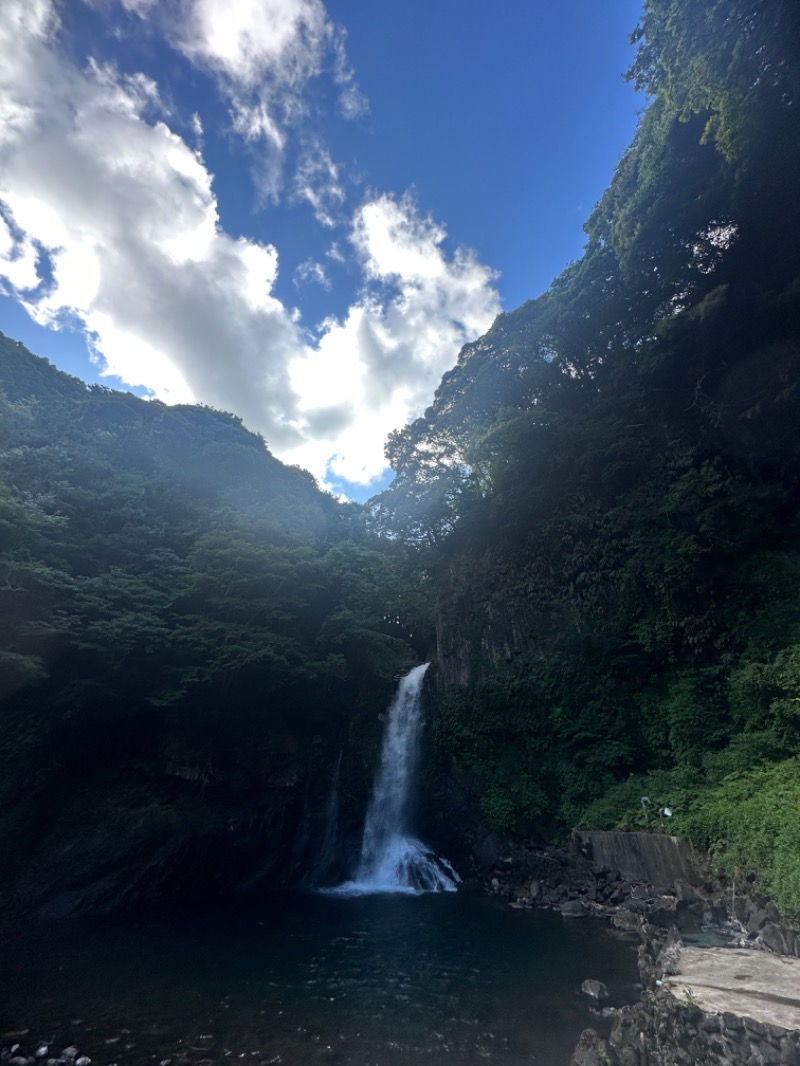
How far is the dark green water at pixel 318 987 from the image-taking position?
7457 millimetres

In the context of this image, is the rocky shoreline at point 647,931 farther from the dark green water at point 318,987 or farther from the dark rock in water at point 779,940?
the dark green water at point 318,987

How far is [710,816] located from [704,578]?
8.01 m

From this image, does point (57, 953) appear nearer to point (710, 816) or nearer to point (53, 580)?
point (53, 580)

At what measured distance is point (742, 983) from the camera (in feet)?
21.7

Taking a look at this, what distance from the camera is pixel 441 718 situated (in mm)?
23328

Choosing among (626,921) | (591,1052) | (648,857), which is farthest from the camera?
(648,857)

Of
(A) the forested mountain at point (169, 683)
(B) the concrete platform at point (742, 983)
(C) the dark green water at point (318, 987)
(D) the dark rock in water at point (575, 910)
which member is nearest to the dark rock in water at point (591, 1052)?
(C) the dark green water at point (318, 987)

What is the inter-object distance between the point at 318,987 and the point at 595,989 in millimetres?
5048

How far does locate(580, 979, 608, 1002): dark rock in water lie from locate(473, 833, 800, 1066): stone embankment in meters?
0.43

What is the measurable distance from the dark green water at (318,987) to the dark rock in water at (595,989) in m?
0.22

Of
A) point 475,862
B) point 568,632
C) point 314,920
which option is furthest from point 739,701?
point 314,920

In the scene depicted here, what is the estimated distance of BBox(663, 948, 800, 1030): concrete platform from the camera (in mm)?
5578

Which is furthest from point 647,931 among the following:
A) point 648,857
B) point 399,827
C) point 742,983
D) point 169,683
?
point 169,683

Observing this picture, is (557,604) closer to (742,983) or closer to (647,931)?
(647,931)
